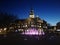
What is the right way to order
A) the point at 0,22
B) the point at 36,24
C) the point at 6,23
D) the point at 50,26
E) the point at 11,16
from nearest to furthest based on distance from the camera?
the point at 0,22 < the point at 6,23 < the point at 11,16 < the point at 36,24 < the point at 50,26

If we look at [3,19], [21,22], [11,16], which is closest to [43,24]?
[21,22]

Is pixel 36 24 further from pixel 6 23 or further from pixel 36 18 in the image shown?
pixel 6 23

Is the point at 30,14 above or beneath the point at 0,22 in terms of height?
above

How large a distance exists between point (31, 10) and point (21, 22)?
41.9 feet

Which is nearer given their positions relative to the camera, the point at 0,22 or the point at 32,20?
the point at 0,22

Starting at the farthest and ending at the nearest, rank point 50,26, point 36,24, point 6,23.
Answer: point 50,26, point 36,24, point 6,23

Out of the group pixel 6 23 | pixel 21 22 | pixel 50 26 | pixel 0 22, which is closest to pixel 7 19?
pixel 6 23

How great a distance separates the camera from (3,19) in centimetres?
8400

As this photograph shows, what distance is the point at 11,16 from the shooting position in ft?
320

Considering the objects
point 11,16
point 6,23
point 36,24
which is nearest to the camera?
point 6,23

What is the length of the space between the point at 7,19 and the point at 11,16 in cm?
732

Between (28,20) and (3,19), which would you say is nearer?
(3,19)

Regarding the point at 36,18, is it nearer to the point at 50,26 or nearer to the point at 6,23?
the point at 50,26

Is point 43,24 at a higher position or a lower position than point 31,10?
lower
